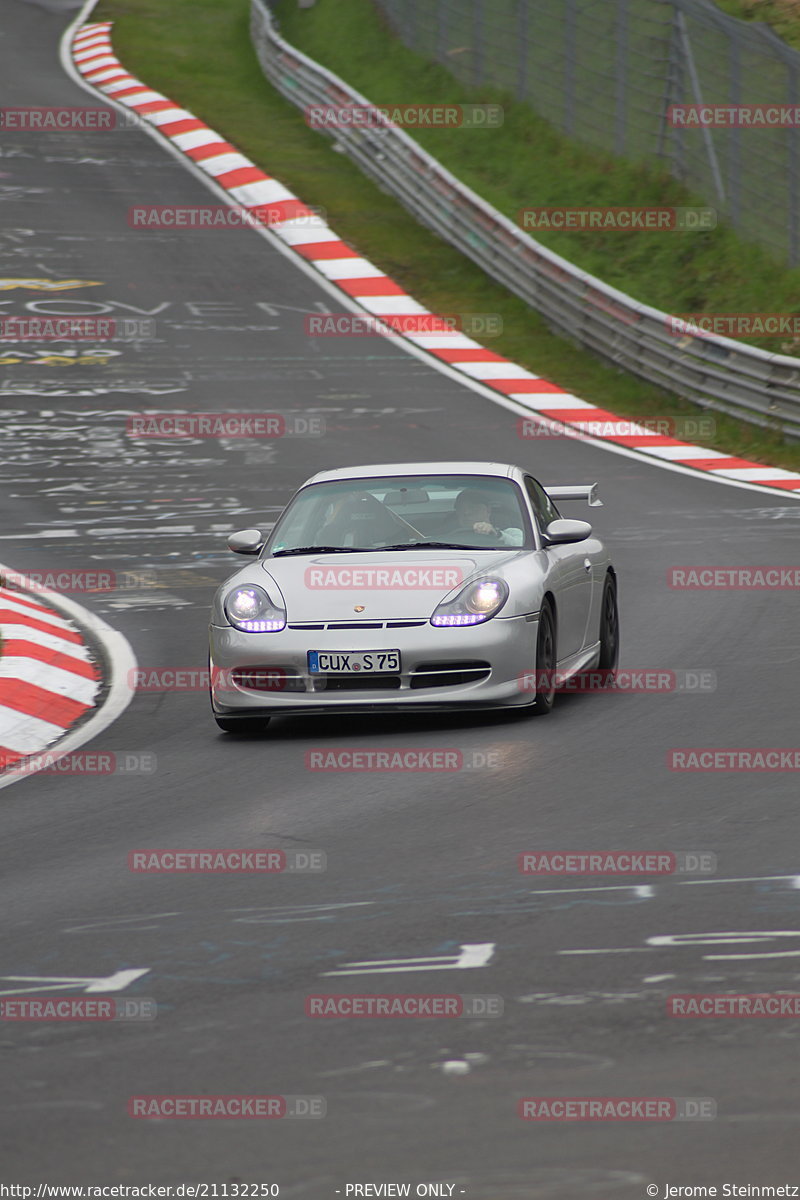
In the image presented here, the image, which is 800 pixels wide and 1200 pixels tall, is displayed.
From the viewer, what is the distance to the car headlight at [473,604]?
9430 mm

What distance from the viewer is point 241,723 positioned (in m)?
9.81

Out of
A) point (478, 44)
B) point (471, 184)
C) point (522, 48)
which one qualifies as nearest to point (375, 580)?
point (471, 184)

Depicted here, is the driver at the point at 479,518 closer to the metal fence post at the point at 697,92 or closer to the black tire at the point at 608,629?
the black tire at the point at 608,629

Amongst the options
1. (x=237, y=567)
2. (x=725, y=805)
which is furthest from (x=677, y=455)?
(x=725, y=805)

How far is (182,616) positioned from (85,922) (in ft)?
23.5

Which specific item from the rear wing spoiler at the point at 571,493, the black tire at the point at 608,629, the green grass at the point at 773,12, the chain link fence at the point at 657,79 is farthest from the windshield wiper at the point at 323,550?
the green grass at the point at 773,12

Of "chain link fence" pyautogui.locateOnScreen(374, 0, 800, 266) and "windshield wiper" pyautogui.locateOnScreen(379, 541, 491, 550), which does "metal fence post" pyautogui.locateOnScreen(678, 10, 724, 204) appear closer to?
"chain link fence" pyautogui.locateOnScreen(374, 0, 800, 266)

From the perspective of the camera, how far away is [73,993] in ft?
17.9

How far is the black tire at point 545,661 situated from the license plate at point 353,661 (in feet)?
2.63

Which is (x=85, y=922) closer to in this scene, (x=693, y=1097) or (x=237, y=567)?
(x=693, y=1097)

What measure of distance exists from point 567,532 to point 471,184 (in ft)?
67.3

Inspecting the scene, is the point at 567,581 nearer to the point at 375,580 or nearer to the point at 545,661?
the point at 545,661

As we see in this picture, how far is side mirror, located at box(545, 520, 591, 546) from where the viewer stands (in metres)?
10.1

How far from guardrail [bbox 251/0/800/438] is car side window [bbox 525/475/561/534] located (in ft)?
31.9
